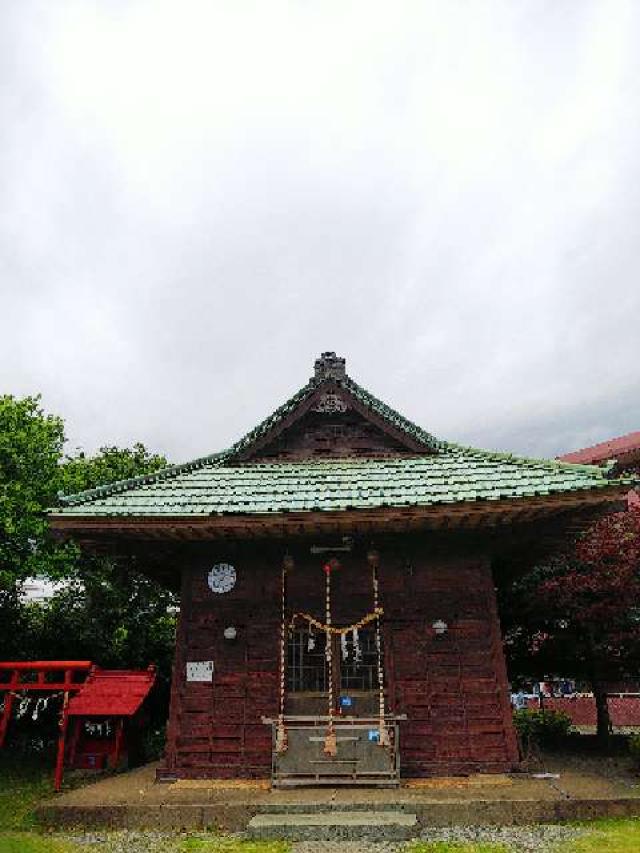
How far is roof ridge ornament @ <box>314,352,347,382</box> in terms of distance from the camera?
1323cm

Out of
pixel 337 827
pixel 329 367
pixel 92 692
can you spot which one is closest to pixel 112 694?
pixel 92 692

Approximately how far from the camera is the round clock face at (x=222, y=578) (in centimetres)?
1081

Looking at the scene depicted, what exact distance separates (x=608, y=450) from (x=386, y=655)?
28.5 meters

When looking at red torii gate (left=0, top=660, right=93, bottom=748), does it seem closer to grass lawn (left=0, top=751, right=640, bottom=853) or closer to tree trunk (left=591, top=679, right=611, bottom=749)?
grass lawn (left=0, top=751, right=640, bottom=853)

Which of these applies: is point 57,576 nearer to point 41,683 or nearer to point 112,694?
point 41,683

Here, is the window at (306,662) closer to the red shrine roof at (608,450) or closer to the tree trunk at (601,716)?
the tree trunk at (601,716)

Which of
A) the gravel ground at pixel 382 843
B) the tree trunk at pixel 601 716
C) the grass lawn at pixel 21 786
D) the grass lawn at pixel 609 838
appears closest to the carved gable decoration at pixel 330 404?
the gravel ground at pixel 382 843

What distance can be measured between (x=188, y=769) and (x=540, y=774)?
18.5 feet

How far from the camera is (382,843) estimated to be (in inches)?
278

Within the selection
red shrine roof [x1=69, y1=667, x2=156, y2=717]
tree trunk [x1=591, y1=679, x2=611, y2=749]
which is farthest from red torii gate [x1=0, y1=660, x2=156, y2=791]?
tree trunk [x1=591, y1=679, x2=611, y2=749]

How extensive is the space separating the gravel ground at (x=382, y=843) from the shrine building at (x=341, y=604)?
5.80 feet

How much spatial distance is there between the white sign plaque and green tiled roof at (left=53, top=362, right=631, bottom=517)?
9.20ft

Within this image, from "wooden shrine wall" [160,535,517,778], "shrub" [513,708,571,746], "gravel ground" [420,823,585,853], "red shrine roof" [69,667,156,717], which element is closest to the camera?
"gravel ground" [420,823,585,853]

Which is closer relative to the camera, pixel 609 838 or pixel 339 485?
pixel 609 838
